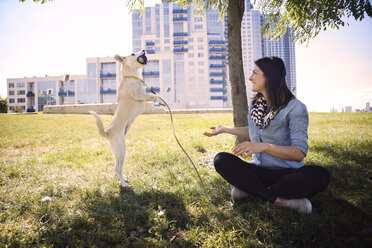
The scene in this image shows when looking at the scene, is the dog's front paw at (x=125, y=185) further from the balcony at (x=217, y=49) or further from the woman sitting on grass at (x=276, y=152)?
the balcony at (x=217, y=49)

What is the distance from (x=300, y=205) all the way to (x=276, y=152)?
61 centimetres

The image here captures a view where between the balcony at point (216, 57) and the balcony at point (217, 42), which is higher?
the balcony at point (217, 42)

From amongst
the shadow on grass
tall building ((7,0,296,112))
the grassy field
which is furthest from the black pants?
tall building ((7,0,296,112))

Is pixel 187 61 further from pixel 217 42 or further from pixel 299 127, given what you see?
pixel 299 127

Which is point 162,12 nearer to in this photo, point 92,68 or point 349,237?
point 92,68

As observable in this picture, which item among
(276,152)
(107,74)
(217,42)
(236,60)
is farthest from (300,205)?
(217,42)

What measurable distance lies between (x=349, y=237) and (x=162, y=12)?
7328cm

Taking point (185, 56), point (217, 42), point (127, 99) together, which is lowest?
point (127, 99)

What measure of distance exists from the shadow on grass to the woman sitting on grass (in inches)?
30.7

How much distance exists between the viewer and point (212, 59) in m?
62.3

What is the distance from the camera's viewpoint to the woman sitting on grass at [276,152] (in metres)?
1.98

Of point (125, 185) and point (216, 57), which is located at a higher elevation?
point (216, 57)

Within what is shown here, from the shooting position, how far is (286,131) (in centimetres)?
223

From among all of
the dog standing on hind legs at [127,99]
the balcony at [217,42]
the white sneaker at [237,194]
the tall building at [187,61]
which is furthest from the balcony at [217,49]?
the white sneaker at [237,194]
